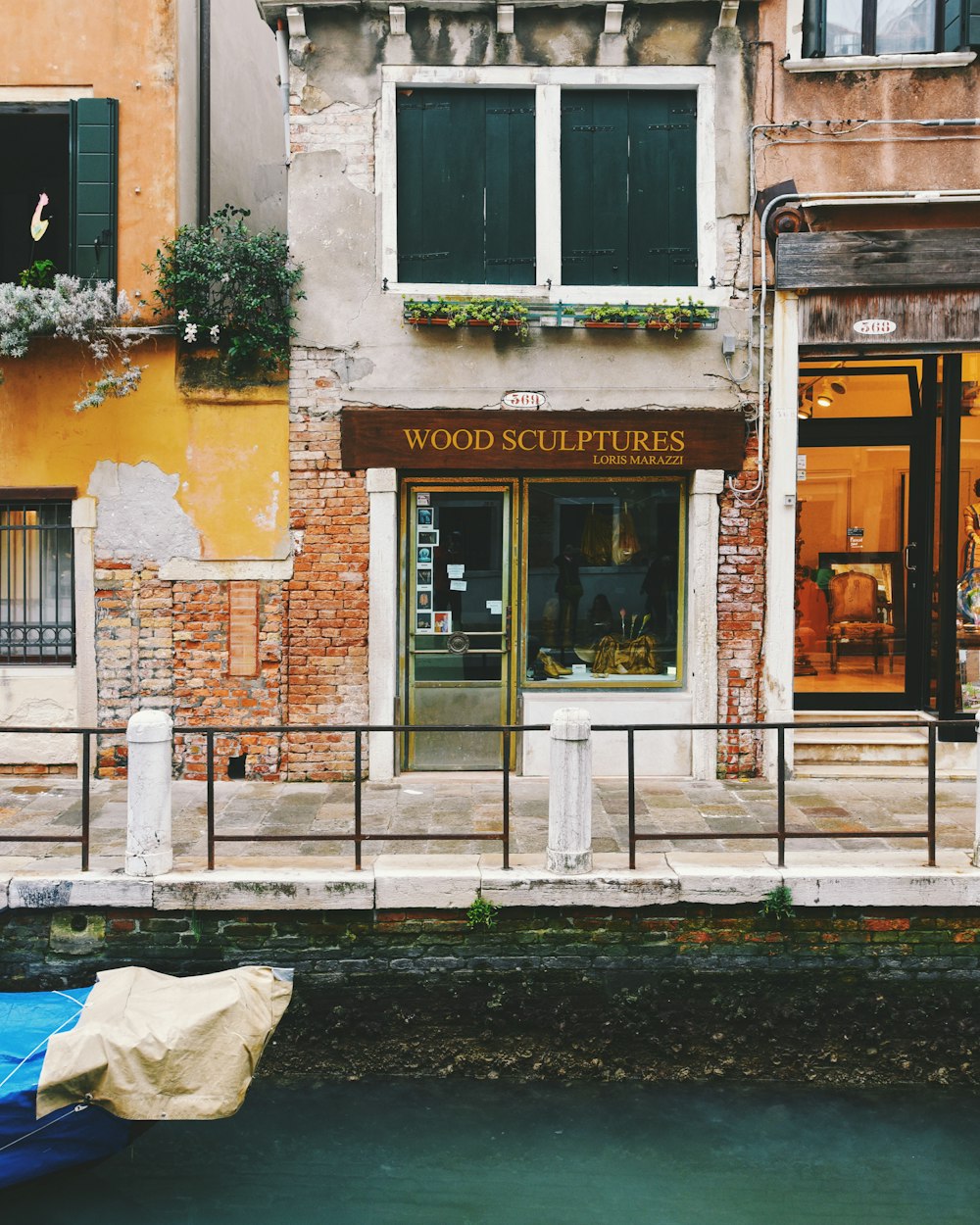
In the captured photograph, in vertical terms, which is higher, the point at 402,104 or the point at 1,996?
the point at 402,104

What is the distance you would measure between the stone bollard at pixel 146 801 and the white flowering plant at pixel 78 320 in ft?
10.4

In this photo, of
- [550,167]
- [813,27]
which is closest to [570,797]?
[550,167]

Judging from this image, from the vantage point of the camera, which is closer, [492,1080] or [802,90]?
[492,1080]

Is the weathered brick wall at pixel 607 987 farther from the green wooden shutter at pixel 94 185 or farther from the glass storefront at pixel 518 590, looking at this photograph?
the green wooden shutter at pixel 94 185

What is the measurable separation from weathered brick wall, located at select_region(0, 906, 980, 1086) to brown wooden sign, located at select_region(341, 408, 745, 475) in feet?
12.5

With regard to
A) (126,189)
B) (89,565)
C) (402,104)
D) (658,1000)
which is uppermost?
A: (402,104)

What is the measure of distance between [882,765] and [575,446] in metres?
3.58

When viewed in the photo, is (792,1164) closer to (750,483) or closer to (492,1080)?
(492,1080)

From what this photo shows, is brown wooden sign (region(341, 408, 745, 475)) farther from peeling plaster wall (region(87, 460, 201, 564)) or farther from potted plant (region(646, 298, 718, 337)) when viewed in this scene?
peeling plaster wall (region(87, 460, 201, 564))

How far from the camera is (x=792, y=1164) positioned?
549 centimetres

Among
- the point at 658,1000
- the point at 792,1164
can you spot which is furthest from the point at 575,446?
the point at 792,1164

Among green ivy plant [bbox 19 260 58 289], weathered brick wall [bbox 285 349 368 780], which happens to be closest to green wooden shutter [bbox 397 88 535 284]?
weathered brick wall [bbox 285 349 368 780]

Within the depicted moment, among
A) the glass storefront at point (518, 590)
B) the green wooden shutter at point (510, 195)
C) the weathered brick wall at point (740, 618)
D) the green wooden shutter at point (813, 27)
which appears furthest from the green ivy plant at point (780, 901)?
the green wooden shutter at point (813, 27)

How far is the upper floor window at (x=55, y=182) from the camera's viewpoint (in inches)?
325
